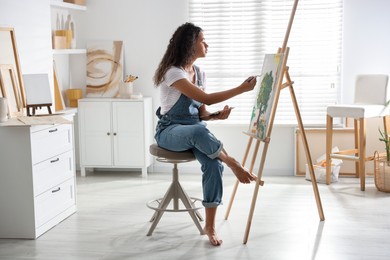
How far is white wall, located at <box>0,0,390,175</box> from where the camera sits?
574 centimetres

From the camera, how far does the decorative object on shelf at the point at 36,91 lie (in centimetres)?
436

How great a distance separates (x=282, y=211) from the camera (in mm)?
4531

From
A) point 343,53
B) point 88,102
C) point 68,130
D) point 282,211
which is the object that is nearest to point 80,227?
point 68,130

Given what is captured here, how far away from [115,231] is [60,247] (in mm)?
445

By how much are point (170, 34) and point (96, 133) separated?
1.24m

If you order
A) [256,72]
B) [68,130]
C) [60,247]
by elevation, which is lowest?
[60,247]

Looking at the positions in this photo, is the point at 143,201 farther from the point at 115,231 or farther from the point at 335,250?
the point at 335,250

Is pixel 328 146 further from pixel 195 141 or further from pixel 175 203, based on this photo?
pixel 195 141

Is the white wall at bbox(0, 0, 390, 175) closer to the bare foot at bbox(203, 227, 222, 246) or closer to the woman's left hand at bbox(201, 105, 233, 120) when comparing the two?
the woman's left hand at bbox(201, 105, 233, 120)

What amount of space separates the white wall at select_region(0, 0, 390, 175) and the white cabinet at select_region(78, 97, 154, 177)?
0.36 metres

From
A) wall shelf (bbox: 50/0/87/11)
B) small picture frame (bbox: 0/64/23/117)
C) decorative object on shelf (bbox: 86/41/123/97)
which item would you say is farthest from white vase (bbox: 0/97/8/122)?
decorative object on shelf (bbox: 86/41/123/97)

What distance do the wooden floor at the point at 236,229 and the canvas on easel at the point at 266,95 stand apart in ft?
2.26

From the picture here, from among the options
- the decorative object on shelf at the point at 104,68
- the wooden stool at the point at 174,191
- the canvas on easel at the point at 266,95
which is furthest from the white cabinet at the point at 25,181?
the decorative object on shelf at the point at 104,68

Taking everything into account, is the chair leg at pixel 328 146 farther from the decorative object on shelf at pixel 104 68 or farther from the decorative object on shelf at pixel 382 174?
the decorative object on shelf at pixel 104 68
